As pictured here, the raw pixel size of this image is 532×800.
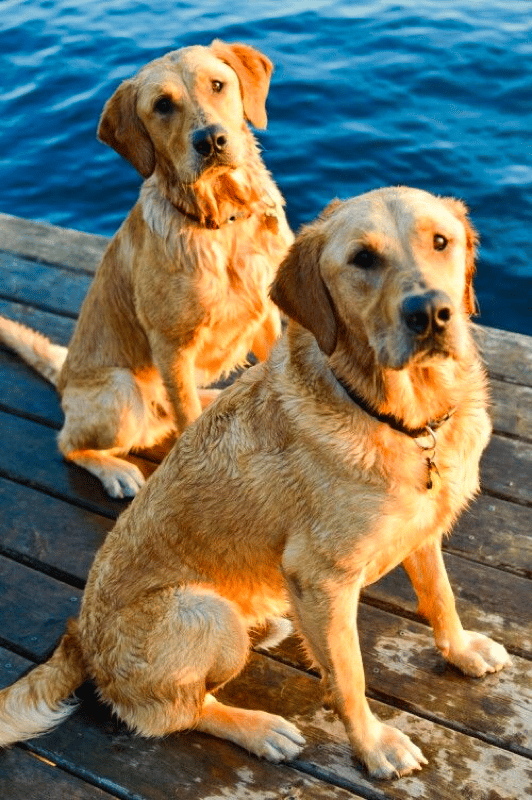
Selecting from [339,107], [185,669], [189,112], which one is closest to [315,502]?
[185,669]

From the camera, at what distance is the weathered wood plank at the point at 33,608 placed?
3.09 m

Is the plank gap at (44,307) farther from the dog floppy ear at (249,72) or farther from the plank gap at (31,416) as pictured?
the dog floppy ear at (249,72)

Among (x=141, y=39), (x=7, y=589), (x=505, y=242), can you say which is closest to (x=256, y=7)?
(x=141, y=39)

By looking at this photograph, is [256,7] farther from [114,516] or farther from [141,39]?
[114,516]

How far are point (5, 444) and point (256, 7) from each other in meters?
7.80

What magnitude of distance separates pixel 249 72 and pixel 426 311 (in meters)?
1.80

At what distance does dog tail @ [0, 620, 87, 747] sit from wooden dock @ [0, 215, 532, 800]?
0.12 meters

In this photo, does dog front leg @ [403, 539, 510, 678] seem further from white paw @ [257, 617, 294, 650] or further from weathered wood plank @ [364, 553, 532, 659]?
white paw @ [257, 617, 294, 650]

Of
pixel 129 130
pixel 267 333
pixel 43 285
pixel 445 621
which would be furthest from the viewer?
pixel 43 285

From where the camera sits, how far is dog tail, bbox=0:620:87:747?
263cm

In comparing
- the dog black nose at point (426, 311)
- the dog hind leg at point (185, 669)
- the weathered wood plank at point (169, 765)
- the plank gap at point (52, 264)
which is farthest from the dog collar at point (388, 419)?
the plank gap at point (52, 264)

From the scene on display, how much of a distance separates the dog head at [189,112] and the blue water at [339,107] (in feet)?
10.3

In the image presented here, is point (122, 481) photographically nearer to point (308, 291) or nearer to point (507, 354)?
point (308, 291)

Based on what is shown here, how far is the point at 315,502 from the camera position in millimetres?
2471
